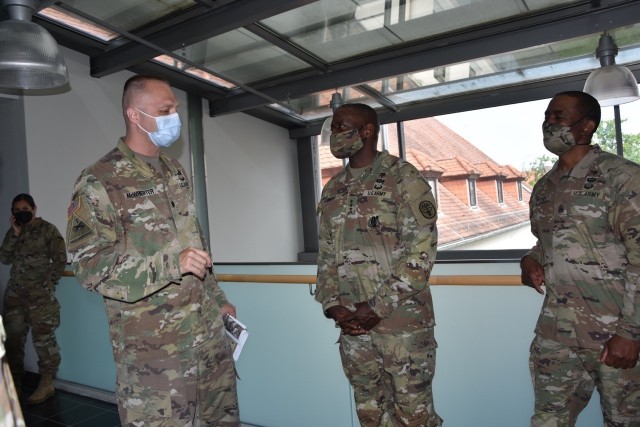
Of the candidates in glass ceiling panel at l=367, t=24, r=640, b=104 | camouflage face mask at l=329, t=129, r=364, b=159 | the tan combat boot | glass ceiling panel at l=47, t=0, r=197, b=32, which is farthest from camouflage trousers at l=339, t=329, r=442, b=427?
glass ceiling panel at l=367, t=24, r=640, b=104

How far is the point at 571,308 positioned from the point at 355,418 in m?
1.20

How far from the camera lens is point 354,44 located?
487cm

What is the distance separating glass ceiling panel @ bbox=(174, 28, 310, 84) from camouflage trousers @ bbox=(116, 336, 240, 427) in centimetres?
378

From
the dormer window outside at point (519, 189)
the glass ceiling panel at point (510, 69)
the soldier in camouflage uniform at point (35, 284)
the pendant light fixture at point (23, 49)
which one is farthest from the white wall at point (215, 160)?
the dormer window outside at point (519, 189)

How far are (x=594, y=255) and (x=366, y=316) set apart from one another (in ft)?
2.67

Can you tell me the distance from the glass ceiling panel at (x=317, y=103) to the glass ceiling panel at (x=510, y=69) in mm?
314

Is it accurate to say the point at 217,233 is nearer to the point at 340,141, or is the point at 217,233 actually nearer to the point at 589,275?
the point at 340,141

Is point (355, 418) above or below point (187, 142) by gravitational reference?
below

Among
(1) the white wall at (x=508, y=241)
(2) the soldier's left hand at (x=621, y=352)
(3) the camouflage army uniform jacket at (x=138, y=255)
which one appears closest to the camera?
(3) the camouflage army uniform jacket at (x=138, y=255)

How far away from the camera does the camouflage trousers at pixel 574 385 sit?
156cm

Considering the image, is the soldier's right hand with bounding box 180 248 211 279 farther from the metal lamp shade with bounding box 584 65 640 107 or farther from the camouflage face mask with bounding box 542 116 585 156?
the metal lamp shade with bounding box 584 65 640 107

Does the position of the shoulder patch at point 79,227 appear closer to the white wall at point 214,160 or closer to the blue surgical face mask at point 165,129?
the blue surgical face mask at point 165,129

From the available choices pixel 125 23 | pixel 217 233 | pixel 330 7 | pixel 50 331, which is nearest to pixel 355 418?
pixel 50 331

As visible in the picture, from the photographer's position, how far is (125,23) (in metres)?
4.44
